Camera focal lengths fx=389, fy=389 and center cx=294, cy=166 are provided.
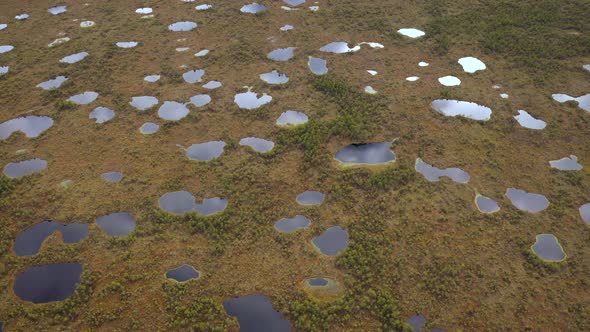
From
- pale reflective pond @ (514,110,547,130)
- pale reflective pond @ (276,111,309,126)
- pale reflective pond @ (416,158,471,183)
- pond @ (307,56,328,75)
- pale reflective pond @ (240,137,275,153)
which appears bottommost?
pale reflective pond @ (240,137,275,153)

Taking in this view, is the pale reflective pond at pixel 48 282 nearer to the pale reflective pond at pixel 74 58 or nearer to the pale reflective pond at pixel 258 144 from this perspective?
the pale reflective pond at pixel 258 144

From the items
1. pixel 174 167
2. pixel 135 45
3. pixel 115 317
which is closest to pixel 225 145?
pixel 174 167

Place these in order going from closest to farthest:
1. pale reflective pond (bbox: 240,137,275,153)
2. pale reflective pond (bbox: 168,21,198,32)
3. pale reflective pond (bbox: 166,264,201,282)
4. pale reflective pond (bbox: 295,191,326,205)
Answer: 1. pale reflective pond (bbox: 166,264,201,282)
2. pale reflective pond (bbox: 295,191,326,205)
3. pale reflective pond (bbox: 240,137,275,153)
4. pale reflective pond (bbox: 168,21,198,32)

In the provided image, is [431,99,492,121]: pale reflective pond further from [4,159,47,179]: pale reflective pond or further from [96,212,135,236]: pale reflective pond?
[4,159,47,179]: pale reflective pond

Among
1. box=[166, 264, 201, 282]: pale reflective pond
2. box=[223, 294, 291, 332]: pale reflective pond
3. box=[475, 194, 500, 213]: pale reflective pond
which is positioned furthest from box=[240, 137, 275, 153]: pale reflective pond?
box=[475, 194, 500, 213]: pale reflective pond

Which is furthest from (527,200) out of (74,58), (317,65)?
(74,58)

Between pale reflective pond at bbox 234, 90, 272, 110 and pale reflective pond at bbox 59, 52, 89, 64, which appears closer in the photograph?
pale reflective pond at bbox 234, 90, 272, 110
